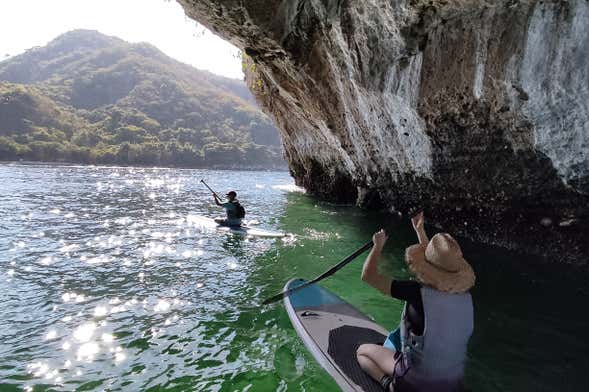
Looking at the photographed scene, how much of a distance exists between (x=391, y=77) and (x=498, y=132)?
3633 millimetres

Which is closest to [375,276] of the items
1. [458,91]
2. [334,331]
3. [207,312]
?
[334,331]

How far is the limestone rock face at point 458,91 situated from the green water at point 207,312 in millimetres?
1787

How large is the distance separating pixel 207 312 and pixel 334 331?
8.88 ft

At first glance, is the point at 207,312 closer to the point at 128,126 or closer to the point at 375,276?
the point at 375,276

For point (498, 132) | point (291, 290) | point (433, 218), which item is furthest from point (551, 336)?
point (433, 218)

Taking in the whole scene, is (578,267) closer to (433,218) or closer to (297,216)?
(433,218)

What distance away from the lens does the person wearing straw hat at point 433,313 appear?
11.6ft

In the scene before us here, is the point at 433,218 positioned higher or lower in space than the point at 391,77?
lower

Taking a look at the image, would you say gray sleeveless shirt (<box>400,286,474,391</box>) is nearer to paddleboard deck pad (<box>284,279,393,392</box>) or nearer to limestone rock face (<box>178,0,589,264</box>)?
paddleboard deck pad (<box>284,279,393,392</box>)

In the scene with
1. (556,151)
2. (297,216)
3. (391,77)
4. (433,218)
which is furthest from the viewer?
(297,216)

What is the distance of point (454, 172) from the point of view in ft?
45.8

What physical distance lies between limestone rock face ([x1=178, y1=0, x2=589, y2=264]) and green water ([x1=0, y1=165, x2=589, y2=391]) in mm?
1787

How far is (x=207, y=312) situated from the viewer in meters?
7.60

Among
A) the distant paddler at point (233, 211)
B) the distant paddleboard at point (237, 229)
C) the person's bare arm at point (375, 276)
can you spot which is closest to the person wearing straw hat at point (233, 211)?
the distant paddler at point (233, 211)
